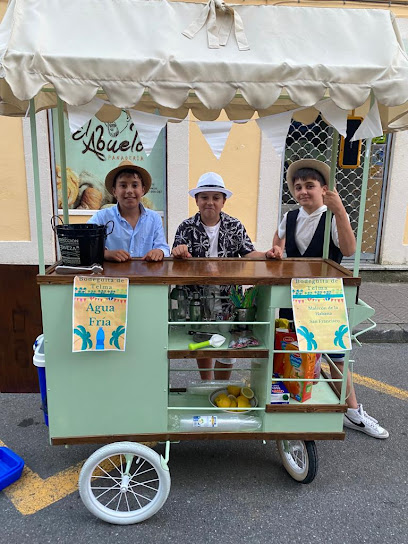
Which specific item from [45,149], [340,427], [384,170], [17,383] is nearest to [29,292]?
[17,383]

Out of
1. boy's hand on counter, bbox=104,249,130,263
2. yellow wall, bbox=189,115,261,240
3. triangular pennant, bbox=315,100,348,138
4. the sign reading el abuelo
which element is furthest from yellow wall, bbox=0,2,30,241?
triangular pennant, bbox=315,100,348,138

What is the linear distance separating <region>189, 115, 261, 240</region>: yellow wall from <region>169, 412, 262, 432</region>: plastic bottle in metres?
4.39

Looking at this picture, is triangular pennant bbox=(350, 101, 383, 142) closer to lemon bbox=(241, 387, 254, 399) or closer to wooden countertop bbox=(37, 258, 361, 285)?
wooden countertop bbox=(37, 258, 361, 285)

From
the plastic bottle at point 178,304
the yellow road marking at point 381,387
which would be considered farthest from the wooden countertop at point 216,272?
the yellow road marking at point 381,387

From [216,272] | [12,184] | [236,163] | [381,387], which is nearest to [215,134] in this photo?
[216,272]

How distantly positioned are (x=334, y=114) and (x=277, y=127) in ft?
0.99

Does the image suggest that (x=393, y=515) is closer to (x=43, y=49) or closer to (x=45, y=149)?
(x=43, y=49)

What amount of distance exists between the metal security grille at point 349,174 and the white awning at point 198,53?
14.7 ft

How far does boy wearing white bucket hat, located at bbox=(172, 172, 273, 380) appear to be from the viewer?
2792 millimetres

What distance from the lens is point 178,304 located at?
2.52 metres

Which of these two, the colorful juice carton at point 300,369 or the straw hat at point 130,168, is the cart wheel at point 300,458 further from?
the straw hat at point 130,168

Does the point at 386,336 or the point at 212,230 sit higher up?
the point at 212,230

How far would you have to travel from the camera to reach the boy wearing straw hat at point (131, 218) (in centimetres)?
279

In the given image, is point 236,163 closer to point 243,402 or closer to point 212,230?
point 212,230
